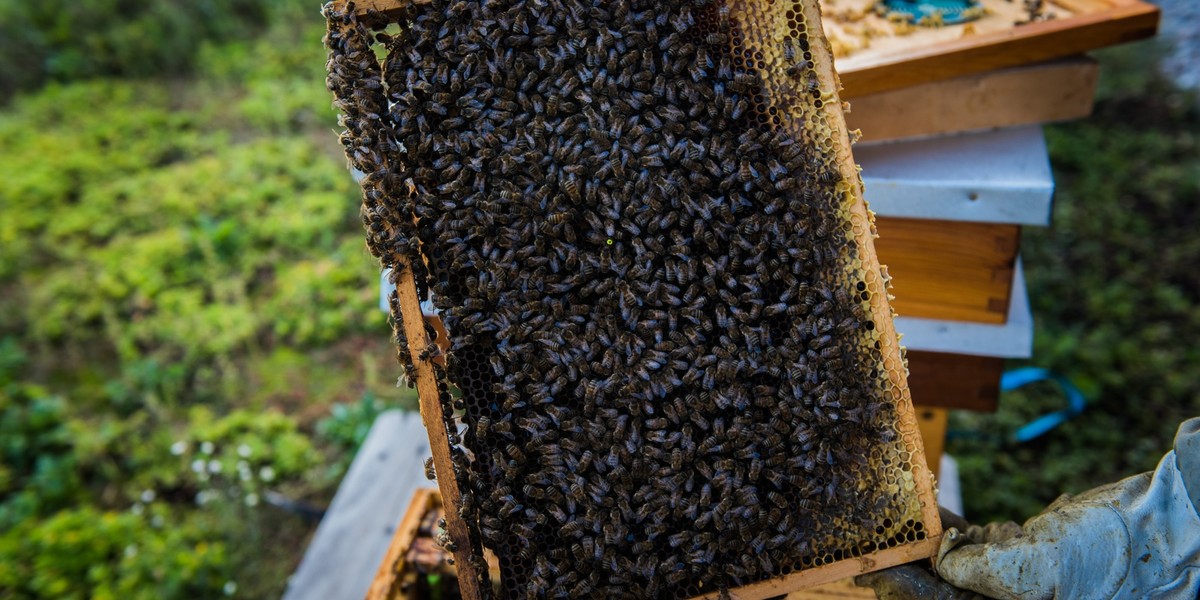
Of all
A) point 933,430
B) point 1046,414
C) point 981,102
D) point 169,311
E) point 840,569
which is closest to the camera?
point 840,569

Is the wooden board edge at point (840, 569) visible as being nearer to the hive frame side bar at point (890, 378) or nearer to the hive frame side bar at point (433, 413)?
the hive frame side bar at point (890, 378)

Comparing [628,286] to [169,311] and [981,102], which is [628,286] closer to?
[981,102]

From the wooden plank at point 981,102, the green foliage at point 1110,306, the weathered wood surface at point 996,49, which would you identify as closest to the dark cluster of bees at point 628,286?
the weathered wood surface at point 996,49

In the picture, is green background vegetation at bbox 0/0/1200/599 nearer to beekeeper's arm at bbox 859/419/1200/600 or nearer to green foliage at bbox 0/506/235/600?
green foliage at bbox 0/506/235/600

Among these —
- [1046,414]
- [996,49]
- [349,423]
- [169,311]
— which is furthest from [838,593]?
[169,311]

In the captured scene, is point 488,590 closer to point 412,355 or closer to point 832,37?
point 412,355

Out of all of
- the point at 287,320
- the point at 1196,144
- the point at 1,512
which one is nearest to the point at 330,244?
the point at 287,320
